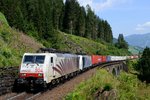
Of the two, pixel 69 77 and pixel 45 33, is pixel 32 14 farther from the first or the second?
pixel 69 77

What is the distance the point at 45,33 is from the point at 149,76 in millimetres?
33976

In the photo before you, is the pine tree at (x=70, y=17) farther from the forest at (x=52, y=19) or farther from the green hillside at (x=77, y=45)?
the green hillside at (x=77, y=45)

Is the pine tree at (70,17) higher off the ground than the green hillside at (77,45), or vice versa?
the pine tree at (70,17)

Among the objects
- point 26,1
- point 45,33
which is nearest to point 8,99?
point 45,33

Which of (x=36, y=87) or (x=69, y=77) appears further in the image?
(x=69, y=77)

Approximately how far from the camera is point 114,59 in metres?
112

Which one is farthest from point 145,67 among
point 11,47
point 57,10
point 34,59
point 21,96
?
point 21,96

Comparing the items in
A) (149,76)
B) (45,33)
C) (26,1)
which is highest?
(26,1)

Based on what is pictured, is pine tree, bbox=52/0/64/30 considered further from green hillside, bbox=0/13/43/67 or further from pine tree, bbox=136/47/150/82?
green hillside, bbox=0/13/43/67

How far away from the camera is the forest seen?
66488 mm

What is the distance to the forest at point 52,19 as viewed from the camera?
218ft

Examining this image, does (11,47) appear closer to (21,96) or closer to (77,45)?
(21,96)

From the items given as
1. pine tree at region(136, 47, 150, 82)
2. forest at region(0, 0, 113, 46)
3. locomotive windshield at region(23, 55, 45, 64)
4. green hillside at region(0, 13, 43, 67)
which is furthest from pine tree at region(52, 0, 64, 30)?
locomotive windshield at region(23, 55, 45, 64)

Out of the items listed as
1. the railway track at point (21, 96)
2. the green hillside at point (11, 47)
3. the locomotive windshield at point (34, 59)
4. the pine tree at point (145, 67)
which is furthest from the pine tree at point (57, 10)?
the railway track at point (21, 96)
